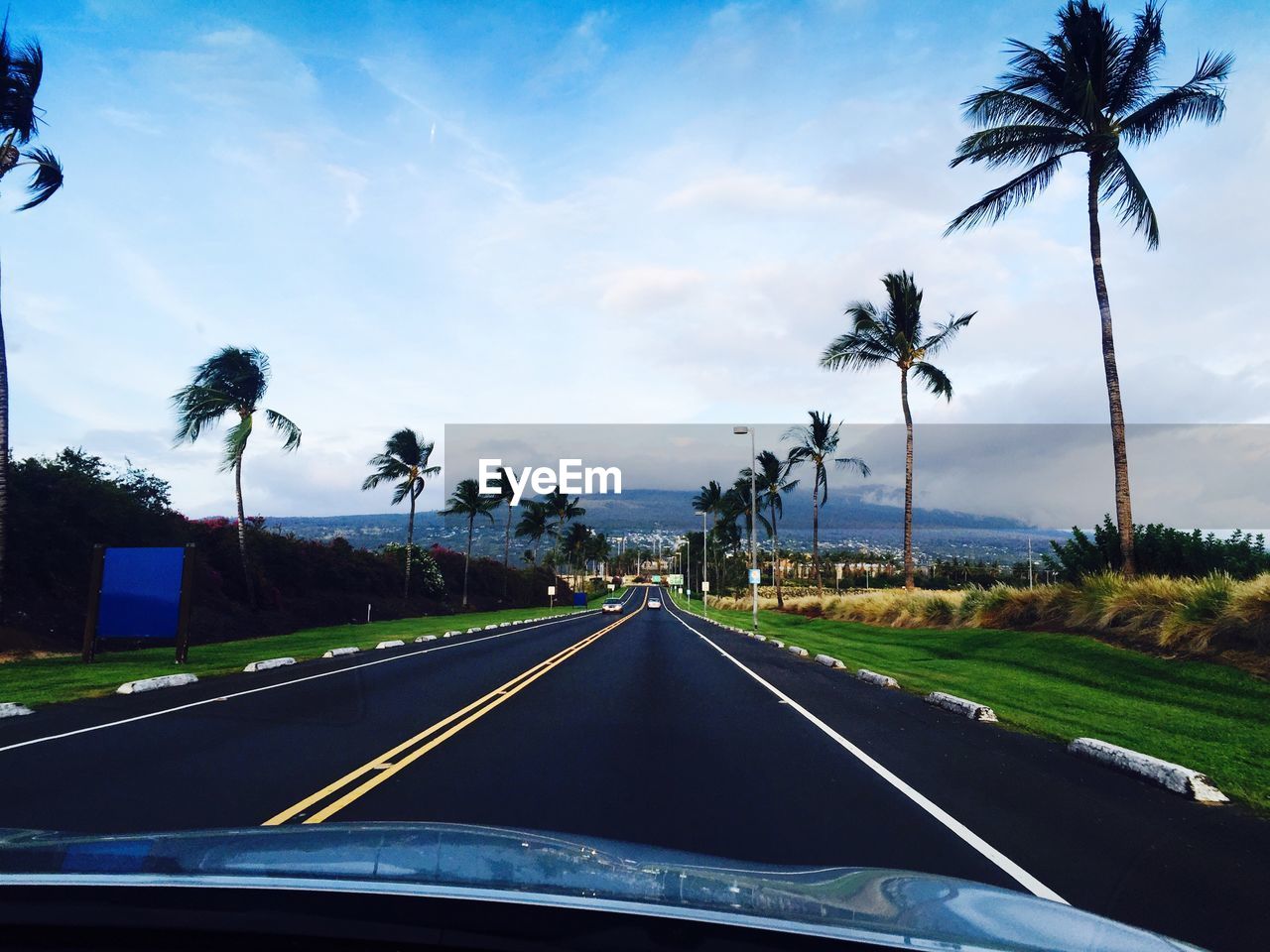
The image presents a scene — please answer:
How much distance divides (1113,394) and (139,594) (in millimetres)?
23054

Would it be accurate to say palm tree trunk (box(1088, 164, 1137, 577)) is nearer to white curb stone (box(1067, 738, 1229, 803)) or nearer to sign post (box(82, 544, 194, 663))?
white curb stone (box(1067, 738, 1229, 803))

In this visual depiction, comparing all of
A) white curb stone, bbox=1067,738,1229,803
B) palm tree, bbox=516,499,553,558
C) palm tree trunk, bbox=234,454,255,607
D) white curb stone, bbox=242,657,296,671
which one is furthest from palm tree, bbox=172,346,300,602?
palm tree, bbox=516,499,553,558

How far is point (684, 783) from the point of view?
22.4 ft

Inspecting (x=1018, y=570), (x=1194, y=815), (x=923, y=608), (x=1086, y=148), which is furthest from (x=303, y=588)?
(x=1018, y=570)

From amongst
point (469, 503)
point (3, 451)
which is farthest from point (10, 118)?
point (469, 503)

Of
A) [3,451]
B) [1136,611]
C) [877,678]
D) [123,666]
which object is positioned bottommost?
[123,666]

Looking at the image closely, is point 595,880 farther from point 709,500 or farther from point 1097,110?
point 709,500

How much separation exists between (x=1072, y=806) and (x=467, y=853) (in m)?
5.43

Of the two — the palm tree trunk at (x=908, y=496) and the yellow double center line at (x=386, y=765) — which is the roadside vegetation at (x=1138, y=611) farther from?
the yellow double center line at (x=386, y=765)

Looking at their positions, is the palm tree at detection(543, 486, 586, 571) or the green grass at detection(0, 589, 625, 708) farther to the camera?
the palm tree at detection(543, 486, 586, 571)

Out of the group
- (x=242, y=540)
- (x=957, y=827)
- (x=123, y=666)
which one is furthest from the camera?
(x=242, y=540)

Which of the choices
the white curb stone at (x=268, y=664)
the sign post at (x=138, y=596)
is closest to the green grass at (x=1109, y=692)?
the white curb stone at (x=268, y=664)

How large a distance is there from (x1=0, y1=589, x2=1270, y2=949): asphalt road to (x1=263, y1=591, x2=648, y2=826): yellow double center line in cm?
4

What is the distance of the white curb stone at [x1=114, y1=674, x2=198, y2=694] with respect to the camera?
42.4 feet
